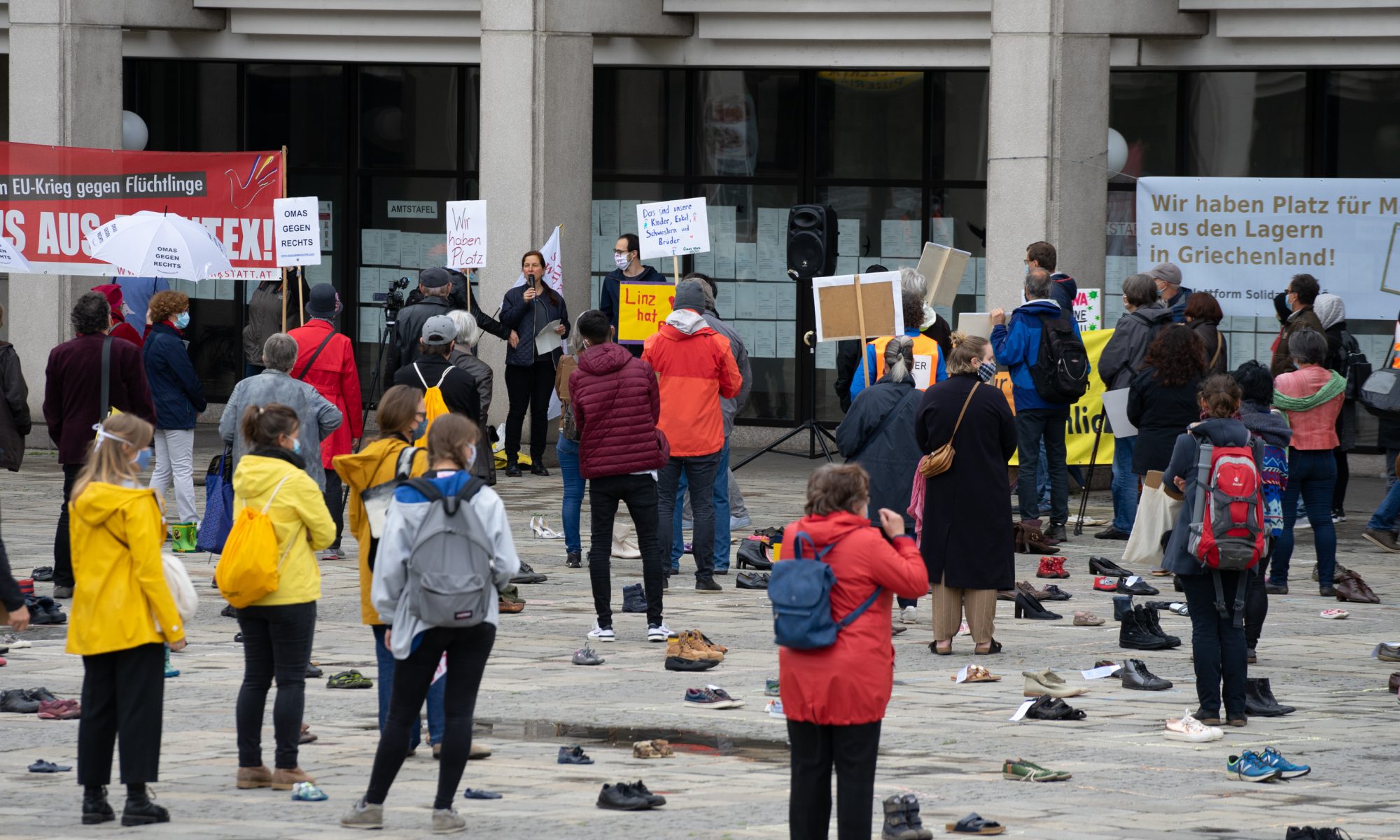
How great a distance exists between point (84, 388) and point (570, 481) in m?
3.25

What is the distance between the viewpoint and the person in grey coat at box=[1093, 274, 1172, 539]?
15641 millimetres

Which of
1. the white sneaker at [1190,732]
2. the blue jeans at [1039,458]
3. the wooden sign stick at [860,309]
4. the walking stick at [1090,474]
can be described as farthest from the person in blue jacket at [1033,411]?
the white sneaker at [1190,732]

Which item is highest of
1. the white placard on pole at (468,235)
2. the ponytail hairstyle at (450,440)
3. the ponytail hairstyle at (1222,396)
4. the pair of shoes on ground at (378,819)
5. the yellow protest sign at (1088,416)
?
the white placard on pole at (468,235)

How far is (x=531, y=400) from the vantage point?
65.5 feet

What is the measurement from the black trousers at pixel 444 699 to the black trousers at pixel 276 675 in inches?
27.0

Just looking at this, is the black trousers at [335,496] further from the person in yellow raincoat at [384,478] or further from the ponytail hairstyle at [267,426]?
the ponytail hairstyle at [267,426]

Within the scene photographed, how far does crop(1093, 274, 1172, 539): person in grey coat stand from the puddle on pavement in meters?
7.08

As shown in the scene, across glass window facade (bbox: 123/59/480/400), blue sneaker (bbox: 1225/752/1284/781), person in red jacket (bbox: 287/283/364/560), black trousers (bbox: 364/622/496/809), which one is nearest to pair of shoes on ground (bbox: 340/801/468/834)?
black trousers (bbox: 364/622/496/809)

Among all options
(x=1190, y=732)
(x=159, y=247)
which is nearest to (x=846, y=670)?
(x=1190, y=732)

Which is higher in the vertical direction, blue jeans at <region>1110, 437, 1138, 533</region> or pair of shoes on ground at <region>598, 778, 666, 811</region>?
blue jeans at <region>1110, 437, 1138, 533</region>

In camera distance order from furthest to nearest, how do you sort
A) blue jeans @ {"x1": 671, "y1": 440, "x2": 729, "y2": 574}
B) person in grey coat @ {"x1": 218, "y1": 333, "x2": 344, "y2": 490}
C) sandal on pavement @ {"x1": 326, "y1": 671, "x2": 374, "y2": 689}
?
blue jeans @ {"x1": 671, "y1": 440, "x2": 729, "y2": 574} → person in grey coat @ {"x1": 218, "y1": 333, "x2": 344, "y2": 490} → sandal on pavement @ {"x1": 326, "y1": 671, "x2": 374, "y2": 689}

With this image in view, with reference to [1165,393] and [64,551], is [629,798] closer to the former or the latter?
[64,551]

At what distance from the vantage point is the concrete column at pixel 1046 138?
745 inches

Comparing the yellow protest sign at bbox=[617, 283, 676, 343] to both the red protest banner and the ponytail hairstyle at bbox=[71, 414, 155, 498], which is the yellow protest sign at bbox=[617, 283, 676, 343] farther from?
the ponytail hairstyle at bbox=[71, 414, 155, 498]
